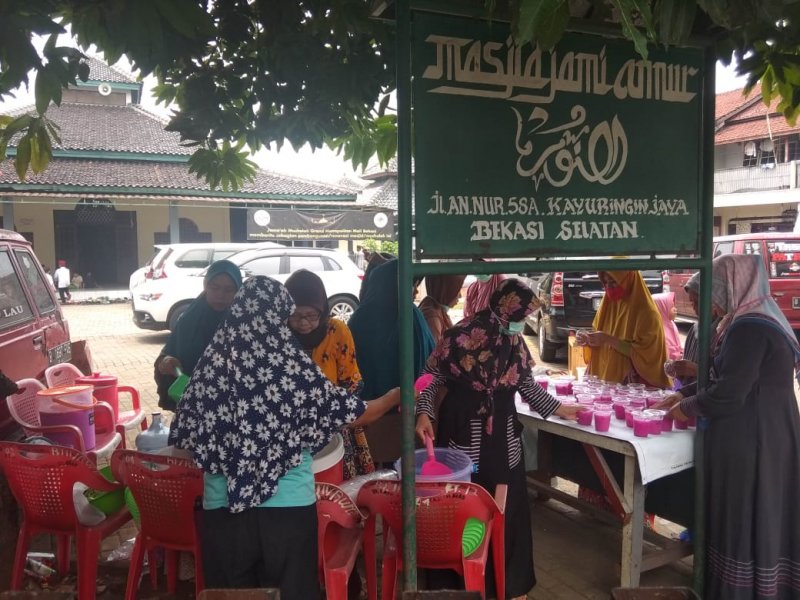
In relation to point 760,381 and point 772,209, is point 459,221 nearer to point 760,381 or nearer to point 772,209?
point 760,381

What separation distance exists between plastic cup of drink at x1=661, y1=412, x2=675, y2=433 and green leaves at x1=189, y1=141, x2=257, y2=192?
10.1 feet

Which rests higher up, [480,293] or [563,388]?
[480,293]

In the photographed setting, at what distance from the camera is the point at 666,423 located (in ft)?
10.1

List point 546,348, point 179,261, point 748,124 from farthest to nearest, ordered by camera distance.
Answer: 1. point 748,124
2. point 179,261
3. point 546,348

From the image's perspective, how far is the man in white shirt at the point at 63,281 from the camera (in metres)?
16.6

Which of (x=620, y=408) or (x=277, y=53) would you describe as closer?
(x=620, y=408)

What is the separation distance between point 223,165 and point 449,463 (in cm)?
281

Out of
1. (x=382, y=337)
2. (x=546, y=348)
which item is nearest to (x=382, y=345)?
(x=382, y=337)

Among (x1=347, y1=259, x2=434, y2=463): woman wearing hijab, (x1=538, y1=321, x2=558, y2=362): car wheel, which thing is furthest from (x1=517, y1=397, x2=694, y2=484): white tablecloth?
(x1=538, y1=321, x2=558, y2=362): car wheel

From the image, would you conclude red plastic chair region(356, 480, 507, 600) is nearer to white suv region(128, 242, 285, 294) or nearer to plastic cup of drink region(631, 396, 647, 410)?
plastic cup of drink region(631, 396, 647, 410)

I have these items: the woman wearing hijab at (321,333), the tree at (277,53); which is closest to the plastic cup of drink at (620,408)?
the woman wearing hijab at (321,333)

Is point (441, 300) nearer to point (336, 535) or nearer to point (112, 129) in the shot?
point (336, 535)

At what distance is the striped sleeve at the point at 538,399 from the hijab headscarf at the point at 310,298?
1013 millimetres

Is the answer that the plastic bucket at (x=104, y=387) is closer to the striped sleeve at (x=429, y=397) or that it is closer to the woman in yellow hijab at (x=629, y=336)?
the striped sleeve at (x=429, y=397)
